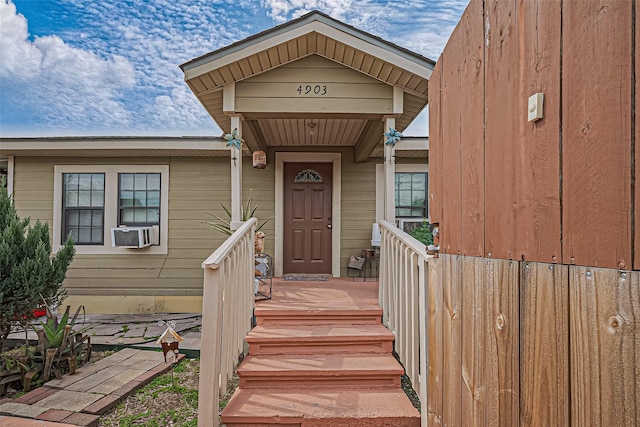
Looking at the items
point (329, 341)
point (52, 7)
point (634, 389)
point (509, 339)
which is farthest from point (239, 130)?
point (52, 7)

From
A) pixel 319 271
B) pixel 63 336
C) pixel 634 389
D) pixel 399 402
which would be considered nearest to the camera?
pixel 634 389

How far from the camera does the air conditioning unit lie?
5922 millimetres

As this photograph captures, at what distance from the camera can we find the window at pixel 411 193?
20.5 feet

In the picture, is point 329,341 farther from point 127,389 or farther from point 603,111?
point 603,111

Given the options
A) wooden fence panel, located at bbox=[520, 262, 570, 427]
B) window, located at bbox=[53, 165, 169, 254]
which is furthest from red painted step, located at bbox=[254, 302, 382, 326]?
window, located at bbox=[53, 165, 169, 254]

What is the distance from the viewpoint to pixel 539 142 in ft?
2.91

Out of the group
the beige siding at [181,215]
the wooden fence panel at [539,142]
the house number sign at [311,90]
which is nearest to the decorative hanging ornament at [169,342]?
the house number sign at [311,90]

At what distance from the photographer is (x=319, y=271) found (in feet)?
20.0

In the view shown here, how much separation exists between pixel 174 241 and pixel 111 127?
26220 mm

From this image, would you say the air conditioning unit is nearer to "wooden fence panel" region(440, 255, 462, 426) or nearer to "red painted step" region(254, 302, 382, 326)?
"red painted step" region(254, 302, 382, 326)

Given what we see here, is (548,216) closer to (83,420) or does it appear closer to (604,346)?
(604,346)

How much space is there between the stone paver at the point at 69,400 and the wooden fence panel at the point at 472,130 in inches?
117

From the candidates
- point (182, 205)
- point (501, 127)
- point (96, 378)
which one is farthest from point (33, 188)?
point (501, 127)

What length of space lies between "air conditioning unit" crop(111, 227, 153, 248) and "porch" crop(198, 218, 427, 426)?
327cm
